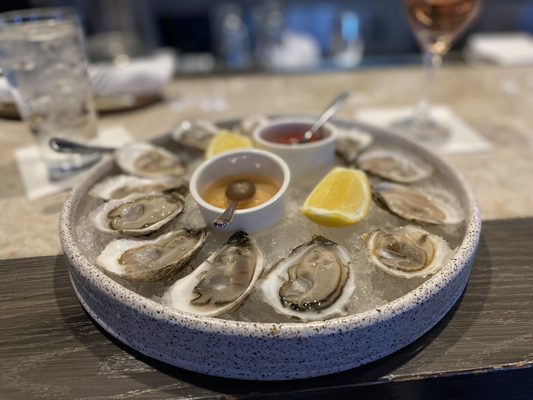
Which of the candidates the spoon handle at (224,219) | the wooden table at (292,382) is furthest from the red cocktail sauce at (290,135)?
the wooden table at (292,382)

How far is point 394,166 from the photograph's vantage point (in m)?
1.01

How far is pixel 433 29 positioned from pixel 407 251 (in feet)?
2.72

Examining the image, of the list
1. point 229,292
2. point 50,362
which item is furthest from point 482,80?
point 50,362

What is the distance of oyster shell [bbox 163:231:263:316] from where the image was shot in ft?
2.11

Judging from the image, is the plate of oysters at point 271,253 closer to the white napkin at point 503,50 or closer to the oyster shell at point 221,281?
the oyster shell at point 221,281

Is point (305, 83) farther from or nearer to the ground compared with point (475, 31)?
farther from the ground

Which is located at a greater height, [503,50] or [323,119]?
[323,119]

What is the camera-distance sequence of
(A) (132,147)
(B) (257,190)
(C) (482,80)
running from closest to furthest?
(B) (257,190)
(A) (132,147)
(C) (482,80)

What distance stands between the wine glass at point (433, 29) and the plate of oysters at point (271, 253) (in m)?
0.41

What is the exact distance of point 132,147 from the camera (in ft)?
3.49

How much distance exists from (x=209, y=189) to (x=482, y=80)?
1.42m

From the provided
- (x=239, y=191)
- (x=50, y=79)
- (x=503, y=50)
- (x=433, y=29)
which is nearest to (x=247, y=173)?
(x=239, y=191)

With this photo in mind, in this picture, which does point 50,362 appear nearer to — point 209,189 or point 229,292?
point 229,292

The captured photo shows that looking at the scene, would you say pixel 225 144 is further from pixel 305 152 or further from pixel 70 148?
pixel 70 148
